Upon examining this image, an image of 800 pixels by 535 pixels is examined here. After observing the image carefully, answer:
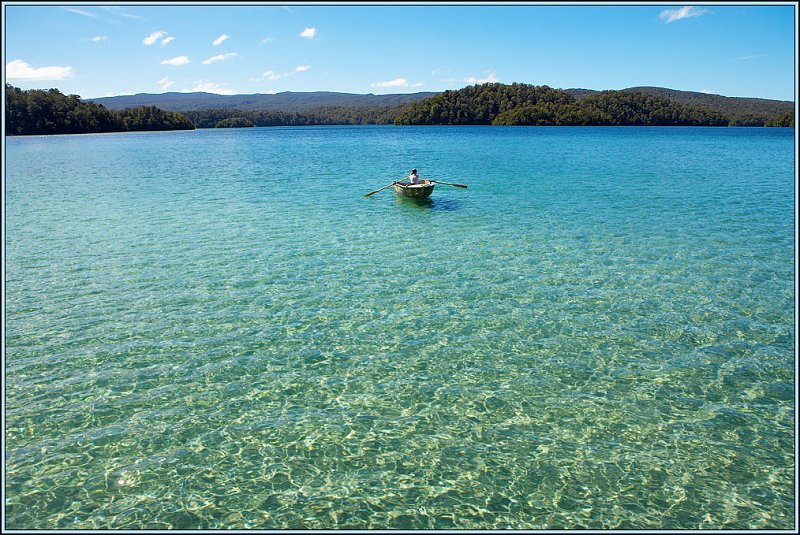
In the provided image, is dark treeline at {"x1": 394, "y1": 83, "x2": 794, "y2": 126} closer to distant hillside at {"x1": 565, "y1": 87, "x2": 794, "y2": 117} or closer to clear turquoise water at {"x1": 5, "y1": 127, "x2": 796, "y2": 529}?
distant hillside at {"x1": 565, "y1": 87, "x2": 794, "y2": 117}

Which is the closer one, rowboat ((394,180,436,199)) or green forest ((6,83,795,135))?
rowboat ((394,180,436,199))

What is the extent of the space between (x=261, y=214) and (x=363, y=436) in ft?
57.2

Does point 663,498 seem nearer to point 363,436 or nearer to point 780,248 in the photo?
point 363,436

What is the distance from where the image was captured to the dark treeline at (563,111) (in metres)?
166

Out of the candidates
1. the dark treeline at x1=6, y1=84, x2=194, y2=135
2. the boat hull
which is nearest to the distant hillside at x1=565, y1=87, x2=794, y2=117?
the dark treeline at x1=6, y1=84, x2=194, y2=135

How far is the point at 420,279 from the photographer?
45.6 ft

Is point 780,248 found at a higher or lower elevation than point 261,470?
higher

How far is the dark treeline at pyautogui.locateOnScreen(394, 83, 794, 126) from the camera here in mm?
166500

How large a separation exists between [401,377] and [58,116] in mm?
151681

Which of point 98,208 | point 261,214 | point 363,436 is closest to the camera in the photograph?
point 363,436

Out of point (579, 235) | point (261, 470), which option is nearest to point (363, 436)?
point (261, 470)

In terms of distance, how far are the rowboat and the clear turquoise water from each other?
18.5 feet

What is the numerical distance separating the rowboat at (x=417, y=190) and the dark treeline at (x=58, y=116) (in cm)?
13013

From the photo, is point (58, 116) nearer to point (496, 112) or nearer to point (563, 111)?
point (496, 112)
